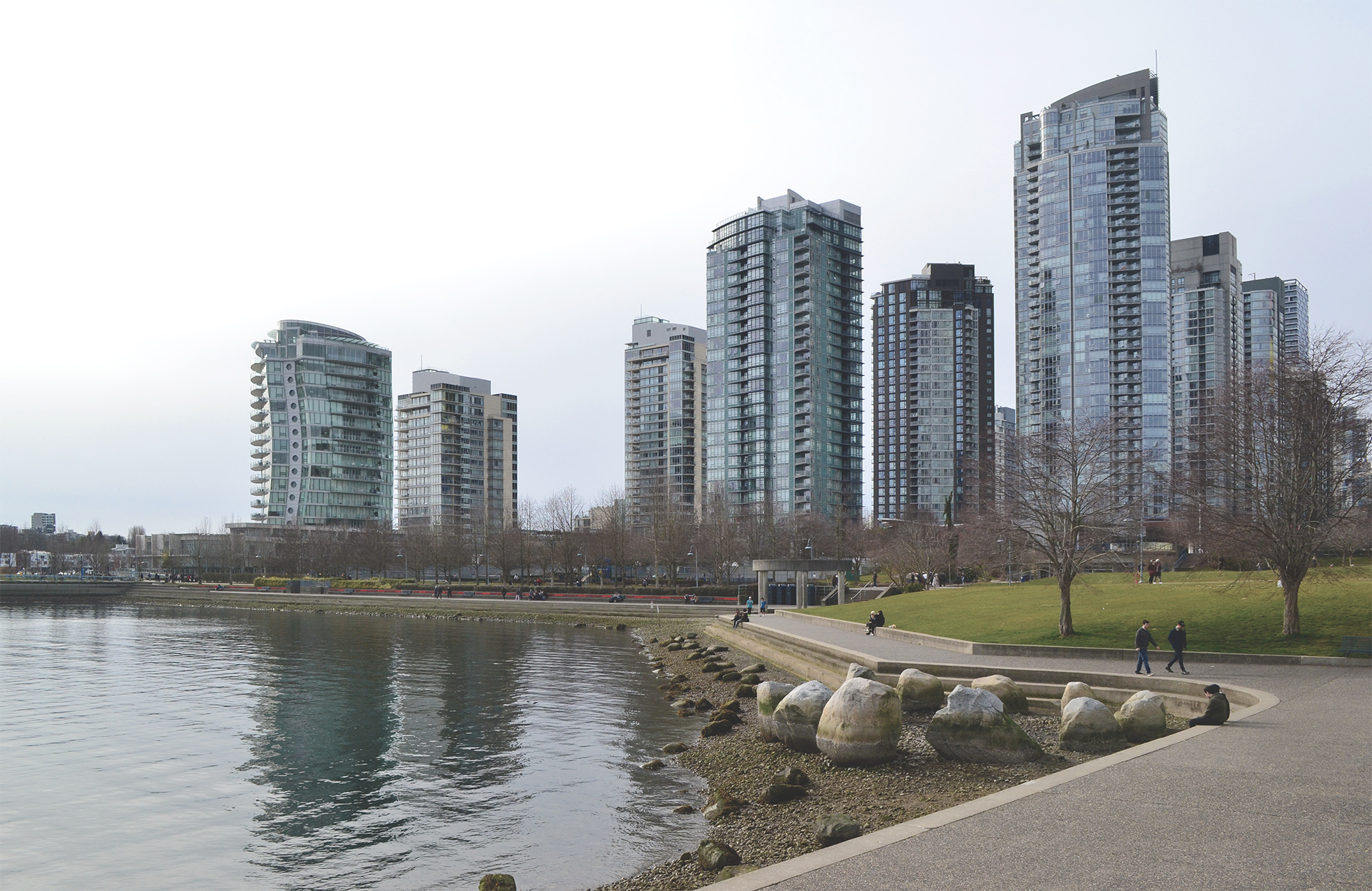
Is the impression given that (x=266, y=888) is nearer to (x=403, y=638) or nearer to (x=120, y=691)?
(x=120, y=691)

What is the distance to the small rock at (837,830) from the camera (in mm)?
13438

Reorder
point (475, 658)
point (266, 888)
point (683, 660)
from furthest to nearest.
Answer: point (475, 658)
point (683, 660)
point (266, 888)

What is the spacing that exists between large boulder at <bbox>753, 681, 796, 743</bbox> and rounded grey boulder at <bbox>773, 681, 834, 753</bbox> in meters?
0.49

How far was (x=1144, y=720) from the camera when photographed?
19406 millimetres

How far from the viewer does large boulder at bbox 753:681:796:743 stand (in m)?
22.4

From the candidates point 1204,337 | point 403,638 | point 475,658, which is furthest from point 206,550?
point 1204,337

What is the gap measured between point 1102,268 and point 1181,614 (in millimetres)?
142097

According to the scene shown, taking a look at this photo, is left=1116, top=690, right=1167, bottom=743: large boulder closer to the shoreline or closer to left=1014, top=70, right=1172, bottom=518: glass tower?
the shoreline

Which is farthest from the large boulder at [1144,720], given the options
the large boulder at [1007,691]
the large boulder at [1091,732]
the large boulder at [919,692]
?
the large boulder at [919,692]

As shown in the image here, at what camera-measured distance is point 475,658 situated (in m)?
48.0

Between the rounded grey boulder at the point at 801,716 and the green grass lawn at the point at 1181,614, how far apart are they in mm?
13843

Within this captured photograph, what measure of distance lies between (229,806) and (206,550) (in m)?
166

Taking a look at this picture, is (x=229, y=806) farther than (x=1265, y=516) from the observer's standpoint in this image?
No

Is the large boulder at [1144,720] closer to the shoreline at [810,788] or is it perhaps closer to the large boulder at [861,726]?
the shoreline at [810,788]
